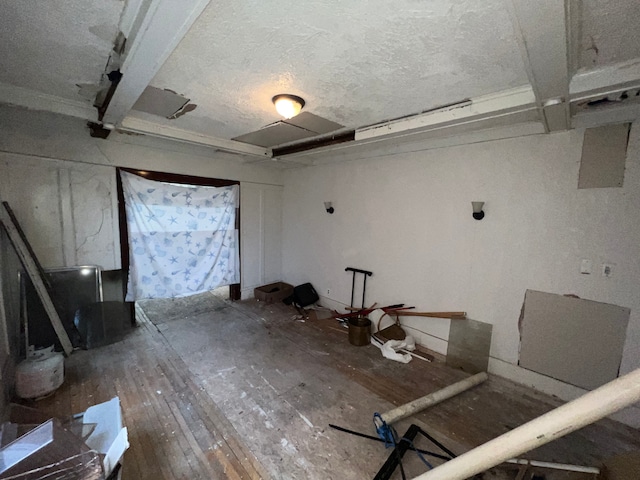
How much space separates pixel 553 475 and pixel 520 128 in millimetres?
2634

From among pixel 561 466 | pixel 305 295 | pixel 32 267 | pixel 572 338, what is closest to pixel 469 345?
pixel 572 338

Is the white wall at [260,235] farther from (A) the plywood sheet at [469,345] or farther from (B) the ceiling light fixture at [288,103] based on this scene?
(A) the plywood sheet at [469,345]

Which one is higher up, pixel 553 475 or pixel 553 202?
pixel 553 202

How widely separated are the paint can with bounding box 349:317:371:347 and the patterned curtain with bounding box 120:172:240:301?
2.29m

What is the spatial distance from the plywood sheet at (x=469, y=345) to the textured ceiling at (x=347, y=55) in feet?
7.36

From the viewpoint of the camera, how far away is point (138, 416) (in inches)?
77.3

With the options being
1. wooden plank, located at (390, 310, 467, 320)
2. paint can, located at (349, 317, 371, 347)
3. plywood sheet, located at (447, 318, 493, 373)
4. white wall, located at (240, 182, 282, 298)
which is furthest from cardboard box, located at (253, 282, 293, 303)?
plywood sheet, located at (447, 318, 493, 373)

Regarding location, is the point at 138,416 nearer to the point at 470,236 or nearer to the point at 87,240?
the point at 87,240

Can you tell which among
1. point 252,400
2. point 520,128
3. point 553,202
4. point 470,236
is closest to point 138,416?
point 252,400

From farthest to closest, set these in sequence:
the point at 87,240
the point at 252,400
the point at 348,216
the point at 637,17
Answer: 1. the point at 348,216
2. the point at 87,240
3. the point at 252,400
4. the point at 637,17

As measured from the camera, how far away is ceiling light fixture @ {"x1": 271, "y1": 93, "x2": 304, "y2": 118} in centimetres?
197

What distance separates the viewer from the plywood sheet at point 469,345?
8.77ft

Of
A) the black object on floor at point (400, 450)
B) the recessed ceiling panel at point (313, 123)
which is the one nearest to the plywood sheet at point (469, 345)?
the black object on floor at point (400, 450)

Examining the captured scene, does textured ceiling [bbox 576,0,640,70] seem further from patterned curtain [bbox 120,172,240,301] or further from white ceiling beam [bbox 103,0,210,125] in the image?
patterned curtain [bbox 120,172,240,301]
